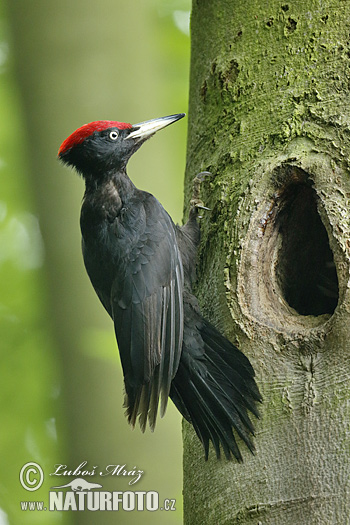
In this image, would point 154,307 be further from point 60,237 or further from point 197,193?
point 60,237

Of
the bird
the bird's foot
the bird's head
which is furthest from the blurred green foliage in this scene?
the bird's foot

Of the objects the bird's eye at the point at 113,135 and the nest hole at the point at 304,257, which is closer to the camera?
the nest hole at the point at 304,257

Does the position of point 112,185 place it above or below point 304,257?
above

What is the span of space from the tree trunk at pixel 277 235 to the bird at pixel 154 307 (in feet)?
0.32

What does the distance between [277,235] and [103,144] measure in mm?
1186

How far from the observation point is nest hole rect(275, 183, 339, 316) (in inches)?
105

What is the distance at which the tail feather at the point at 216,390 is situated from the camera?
233 cm

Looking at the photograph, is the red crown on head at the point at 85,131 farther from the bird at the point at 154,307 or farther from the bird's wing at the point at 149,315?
the bird's wing at the point at 149,315

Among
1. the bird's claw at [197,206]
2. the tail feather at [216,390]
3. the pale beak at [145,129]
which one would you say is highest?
the pale beak at [145,129]

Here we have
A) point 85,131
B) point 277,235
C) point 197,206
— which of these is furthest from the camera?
point 85,131

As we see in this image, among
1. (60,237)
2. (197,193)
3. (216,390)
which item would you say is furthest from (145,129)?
(216,390)

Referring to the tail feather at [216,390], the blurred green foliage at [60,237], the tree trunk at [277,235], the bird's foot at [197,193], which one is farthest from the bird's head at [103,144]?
the tail feather at [216,390]

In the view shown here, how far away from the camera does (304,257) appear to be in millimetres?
2959

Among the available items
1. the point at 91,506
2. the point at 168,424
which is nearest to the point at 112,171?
the point at 168,424
